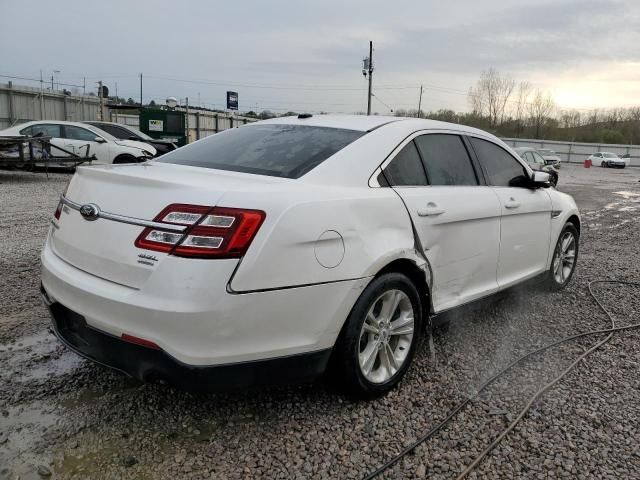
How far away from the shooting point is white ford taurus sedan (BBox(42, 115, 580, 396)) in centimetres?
227

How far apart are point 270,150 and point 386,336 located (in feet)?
4.14

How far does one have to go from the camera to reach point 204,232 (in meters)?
2.26

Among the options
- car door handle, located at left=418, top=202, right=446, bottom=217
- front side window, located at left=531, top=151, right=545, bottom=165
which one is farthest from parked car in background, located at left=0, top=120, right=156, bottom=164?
front side window, located at left=531, top=151, right=545, bottom=165

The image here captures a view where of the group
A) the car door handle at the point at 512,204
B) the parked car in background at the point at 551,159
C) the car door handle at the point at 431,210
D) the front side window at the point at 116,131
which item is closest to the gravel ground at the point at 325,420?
the car door handle at the point at 431,210

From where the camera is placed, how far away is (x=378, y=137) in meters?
3.19

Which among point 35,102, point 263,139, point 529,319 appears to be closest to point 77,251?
point 263,139

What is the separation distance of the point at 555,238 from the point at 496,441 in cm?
268

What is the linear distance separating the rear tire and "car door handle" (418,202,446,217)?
2078mm

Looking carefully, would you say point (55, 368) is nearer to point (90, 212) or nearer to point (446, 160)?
point (90, 212)

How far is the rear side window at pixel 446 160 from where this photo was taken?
11.3 ft

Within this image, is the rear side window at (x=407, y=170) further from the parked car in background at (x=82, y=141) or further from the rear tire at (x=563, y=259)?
the parked car in background at (x=82, y=141)

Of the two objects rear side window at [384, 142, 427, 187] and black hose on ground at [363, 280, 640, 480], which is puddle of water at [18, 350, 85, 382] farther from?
rear side window at [384, 142, 427, 187]

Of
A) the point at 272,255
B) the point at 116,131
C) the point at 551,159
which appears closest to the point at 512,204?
the point at 272,255

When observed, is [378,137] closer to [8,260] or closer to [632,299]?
[632,299]
